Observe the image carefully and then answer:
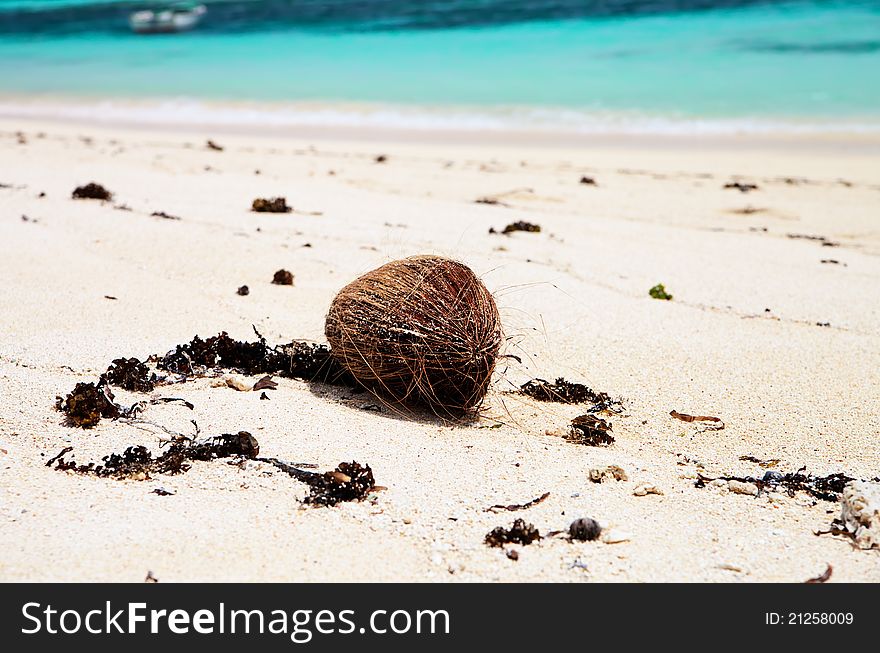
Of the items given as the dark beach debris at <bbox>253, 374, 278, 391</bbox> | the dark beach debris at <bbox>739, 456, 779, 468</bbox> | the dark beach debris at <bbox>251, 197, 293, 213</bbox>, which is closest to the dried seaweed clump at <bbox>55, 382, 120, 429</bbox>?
the dark beach debris at <bbox>253, 374, 278, 391</bbox>

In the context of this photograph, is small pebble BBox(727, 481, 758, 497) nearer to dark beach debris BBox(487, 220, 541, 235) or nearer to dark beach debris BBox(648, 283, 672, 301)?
dark beach debris BBox(648, 283, 672, 301)

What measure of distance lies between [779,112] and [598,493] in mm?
14130

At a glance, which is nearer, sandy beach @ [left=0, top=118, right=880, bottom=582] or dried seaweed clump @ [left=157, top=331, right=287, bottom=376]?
sandy beach @ [left=0, top=118, right=880, bottom=582]

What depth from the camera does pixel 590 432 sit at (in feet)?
14.0

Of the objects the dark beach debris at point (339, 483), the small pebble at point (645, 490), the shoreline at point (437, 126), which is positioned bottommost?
the small pebble at point (645, 490)

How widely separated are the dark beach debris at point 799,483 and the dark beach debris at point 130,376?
2.75 meters

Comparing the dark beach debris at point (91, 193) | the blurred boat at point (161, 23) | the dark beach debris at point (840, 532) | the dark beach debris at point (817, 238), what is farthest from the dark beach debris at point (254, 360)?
the blurred boat at point (161, 23)

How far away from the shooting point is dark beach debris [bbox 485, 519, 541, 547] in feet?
10.8

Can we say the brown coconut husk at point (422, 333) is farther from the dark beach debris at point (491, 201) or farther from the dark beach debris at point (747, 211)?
the dark beach debris at point (747, 211)

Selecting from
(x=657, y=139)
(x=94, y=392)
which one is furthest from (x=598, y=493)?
(x=657, y=139)

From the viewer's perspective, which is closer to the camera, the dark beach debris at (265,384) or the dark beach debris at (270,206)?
the dark beach debris at (265,384)

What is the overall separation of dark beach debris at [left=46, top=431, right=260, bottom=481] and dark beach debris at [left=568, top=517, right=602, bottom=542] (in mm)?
1439

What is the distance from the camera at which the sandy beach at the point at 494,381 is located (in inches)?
129

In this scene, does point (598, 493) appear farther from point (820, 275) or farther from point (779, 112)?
point (779, 112)
